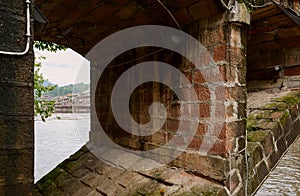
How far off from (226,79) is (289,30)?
1.67 meters

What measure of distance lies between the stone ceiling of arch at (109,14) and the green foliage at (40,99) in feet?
3.09

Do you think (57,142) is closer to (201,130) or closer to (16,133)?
(201,130)

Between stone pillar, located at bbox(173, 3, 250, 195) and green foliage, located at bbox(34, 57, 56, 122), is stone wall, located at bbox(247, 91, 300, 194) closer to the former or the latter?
stone pillar, located at bbox(173, 3, 250, 195)

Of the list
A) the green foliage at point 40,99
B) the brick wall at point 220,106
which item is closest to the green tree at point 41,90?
the green foliage at point 40,99

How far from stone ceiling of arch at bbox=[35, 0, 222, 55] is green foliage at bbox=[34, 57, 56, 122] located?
0.94 m

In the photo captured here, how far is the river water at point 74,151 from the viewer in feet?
7.06

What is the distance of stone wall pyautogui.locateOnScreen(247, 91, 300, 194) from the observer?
2.35 m

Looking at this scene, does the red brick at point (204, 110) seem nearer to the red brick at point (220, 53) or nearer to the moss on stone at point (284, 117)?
the red brick at point (220, 53)

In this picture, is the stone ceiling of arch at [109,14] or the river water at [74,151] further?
the stone ceiling of arch at [109,14]

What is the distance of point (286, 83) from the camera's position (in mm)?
3523

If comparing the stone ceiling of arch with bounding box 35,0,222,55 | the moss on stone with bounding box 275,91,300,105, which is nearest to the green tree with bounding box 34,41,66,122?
the stone ceiling of arch with bounding box 35,0,222,55

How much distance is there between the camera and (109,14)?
273cm

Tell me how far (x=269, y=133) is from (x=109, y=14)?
1771 millimetres

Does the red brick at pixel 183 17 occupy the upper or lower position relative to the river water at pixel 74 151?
upper
